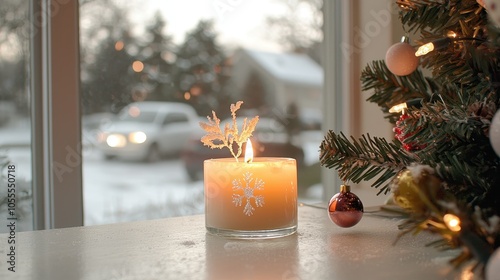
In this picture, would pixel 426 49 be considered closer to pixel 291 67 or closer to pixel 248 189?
pixel 248 189

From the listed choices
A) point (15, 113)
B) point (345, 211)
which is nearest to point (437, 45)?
point (345, 211)

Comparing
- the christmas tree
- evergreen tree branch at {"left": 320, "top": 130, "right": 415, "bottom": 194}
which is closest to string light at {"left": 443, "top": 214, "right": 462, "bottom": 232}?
the christmas tree

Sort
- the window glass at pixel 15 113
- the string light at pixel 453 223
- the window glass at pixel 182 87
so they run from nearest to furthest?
1. the string light at pixel 453 223
2. the window glass at pixel 15 113
3. the window glass at pixel 182 87

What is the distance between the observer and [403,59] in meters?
0.85

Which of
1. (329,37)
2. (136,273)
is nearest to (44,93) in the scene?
(136,273)

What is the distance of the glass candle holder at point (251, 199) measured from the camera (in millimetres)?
789

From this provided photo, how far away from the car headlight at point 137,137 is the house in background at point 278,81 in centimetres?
26

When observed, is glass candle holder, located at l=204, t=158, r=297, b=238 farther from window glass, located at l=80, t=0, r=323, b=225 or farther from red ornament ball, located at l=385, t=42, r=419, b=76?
window glass, located at l=80, t=0, r=323, b=225

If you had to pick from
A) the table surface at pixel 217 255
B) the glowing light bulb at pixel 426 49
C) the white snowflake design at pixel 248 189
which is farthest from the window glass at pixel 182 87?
the glowing light bulb at pixel 426 49

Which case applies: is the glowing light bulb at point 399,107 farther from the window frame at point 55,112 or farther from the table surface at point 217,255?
the window frame at point 55,112

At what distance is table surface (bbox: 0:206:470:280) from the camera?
2.02 ft

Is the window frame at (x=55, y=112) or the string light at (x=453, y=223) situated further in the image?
the window frame at (x=55, y=112)

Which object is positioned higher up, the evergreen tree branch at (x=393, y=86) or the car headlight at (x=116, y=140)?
the evergreen tree branch at (x=393, y=86)

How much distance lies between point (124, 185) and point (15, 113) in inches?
11.6
